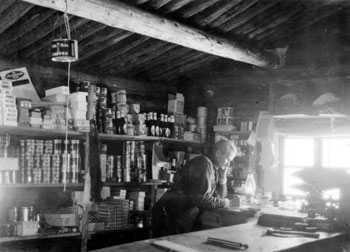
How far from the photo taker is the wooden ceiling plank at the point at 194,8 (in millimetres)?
5226

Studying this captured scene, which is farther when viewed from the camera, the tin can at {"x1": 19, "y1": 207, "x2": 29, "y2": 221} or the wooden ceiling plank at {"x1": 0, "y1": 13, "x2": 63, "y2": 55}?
the tin can at {"x1": 19, "y1": 207, "x2": 29, "y2": 221}

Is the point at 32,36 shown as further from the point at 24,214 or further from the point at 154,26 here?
the point at 24,214

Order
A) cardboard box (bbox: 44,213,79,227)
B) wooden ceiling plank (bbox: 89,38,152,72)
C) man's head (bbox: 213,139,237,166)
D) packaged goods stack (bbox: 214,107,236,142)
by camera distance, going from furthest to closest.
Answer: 1. packaged goods stack (bbox: 214,107,236,142)
2. wooden ceiling plank (bbox: 89,38,152,72)
3. man's head (bbox: 213,139,237,166)
4. cardboard box (bbox: 44,213,79,227)

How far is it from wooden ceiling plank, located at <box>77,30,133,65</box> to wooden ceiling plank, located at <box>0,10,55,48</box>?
0.88 m

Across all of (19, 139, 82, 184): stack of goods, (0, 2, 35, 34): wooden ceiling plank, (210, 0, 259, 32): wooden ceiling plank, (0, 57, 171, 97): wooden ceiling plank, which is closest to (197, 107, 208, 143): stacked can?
(0, 57, 171, 97): wooden ceiling plank

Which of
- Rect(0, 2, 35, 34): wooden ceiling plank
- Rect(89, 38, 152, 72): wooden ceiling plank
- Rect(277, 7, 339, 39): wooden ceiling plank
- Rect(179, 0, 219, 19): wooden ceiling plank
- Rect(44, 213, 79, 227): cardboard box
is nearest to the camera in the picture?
Rect(0, 2, 35, 34): wooden ceiling plank

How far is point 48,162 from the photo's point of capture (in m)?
5.72

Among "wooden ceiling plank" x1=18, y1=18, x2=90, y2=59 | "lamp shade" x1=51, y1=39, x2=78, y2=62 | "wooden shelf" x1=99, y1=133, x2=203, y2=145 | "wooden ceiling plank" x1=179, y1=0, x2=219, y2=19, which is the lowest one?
"wooden shelf" x1=99, y1=133, x2=203, y2=145

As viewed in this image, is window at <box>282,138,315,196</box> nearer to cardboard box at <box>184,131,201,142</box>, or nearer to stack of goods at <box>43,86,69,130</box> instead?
cardboard box at <box>184,131,201,142</box>

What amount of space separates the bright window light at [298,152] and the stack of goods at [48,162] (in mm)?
3166

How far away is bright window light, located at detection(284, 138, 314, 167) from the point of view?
22.4 ft

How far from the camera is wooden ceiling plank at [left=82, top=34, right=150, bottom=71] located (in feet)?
19.4

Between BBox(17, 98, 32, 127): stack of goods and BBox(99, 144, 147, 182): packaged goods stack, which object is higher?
BBox(17, 98, 32, 127): stack of goods

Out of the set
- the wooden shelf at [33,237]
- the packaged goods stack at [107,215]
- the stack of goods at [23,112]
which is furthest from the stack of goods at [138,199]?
the stack of goods at [23,112]
